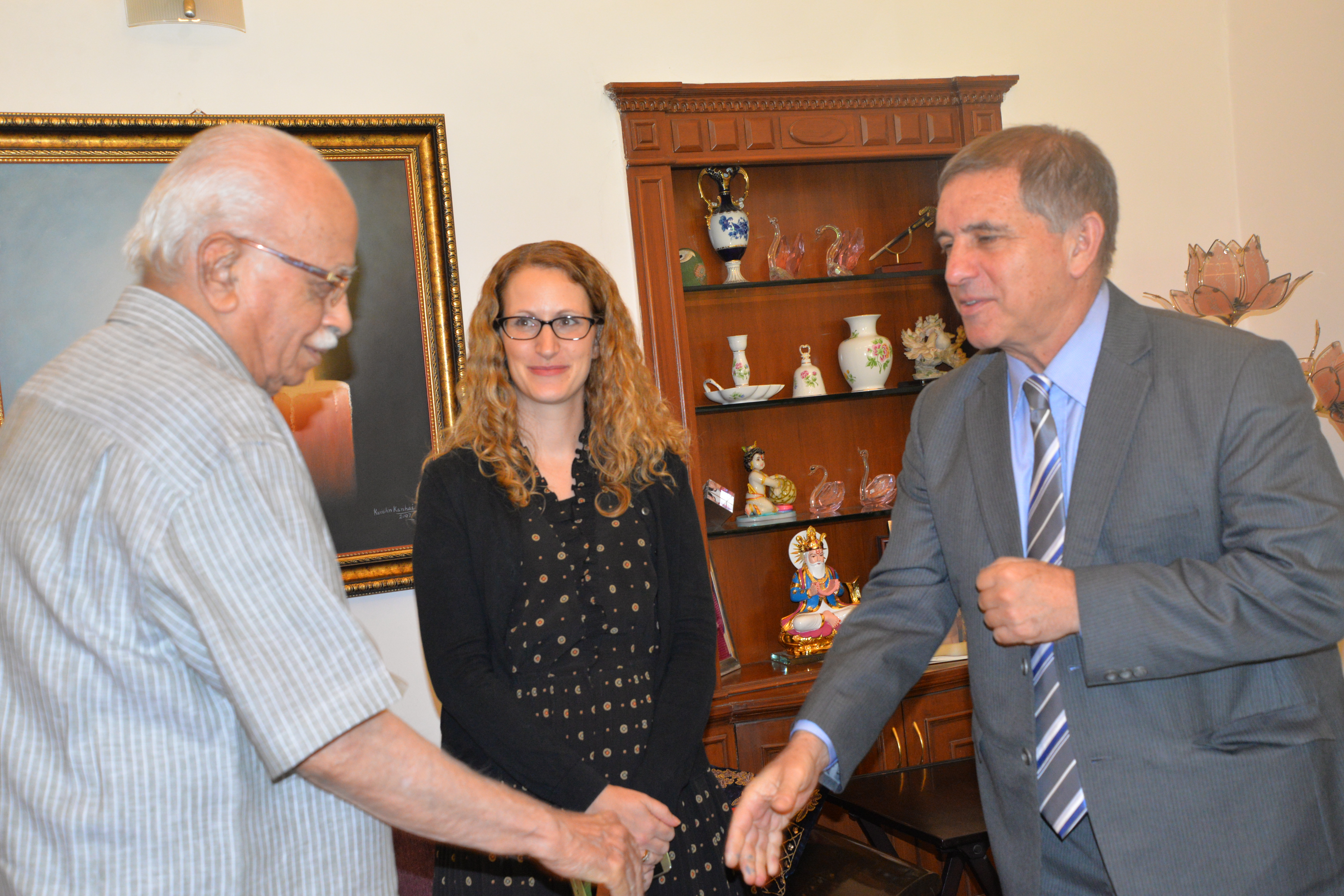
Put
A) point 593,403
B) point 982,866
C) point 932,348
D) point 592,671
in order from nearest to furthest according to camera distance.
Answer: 1. point 592,671
2. point 593,403
3. point 982,866
4. point 932,348

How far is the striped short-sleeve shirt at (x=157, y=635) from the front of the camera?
104 centimetres

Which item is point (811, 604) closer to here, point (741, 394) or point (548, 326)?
point (741, 394)

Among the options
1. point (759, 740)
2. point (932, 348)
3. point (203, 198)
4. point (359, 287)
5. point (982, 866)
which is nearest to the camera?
point (203, 198)

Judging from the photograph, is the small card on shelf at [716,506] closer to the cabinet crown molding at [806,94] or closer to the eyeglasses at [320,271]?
the cabinet crown molding at [806,94]

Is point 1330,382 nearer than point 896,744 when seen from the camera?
No

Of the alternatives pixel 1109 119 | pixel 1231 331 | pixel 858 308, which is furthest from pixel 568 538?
pixel 1109 119

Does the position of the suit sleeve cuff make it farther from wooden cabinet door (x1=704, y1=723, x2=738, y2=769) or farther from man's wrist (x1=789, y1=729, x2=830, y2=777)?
wooden cabinet door (x1=704, y1=723, x2=738, y2=769)

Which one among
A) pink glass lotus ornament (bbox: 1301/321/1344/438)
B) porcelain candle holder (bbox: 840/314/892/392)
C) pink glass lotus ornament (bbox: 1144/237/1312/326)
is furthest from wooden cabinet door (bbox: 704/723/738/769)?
pink glass lotus ornament (bbox: 1301/321/1344/438)

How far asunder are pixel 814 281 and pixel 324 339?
2.41 meters

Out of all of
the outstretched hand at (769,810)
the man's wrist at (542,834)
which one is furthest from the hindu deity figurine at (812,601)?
the man's wrist at (542,834)

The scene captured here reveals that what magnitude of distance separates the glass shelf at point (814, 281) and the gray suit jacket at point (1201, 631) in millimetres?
2013

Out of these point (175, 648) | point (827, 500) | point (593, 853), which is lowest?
point (593, 853)

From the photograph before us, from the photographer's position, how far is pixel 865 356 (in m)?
3.53

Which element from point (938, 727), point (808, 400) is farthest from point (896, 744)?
point (808, 400)
